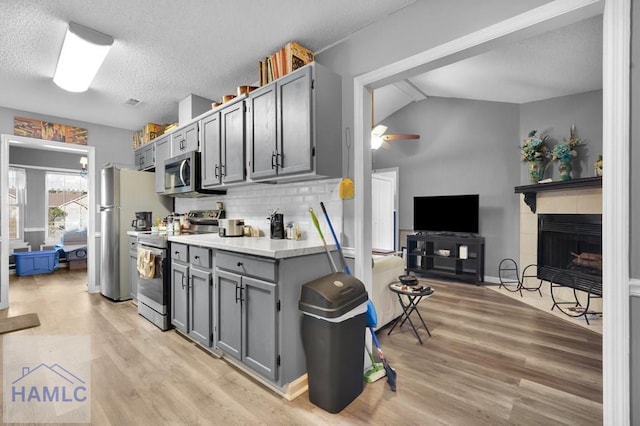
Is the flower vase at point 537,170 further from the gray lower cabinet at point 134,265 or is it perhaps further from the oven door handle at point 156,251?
the gray lower cabinet at point 134,265

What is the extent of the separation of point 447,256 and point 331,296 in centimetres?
423

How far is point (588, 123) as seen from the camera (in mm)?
4180

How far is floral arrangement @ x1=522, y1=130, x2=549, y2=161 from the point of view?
449cm

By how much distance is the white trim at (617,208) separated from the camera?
135 centimetres

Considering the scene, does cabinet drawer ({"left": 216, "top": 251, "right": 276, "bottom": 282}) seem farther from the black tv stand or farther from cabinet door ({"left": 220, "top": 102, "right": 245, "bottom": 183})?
the black tv stand

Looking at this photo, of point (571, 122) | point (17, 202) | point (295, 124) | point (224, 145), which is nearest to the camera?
point (295, 124)

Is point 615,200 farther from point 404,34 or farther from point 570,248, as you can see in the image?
point 570,248

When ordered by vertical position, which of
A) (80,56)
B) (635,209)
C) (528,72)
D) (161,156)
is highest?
(528,72)

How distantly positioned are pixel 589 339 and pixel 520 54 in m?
3.01

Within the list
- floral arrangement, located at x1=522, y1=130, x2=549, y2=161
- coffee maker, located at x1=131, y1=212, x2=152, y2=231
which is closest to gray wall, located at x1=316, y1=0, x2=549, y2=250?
coffee maker, located at x1=131, y1=212, x2=152, y2=231

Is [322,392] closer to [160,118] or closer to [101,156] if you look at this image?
[160,118]

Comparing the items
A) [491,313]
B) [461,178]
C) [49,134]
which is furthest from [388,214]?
[49,134]

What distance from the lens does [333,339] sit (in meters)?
1.80

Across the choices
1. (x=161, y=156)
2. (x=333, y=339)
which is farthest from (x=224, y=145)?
(x=333, y=339)
